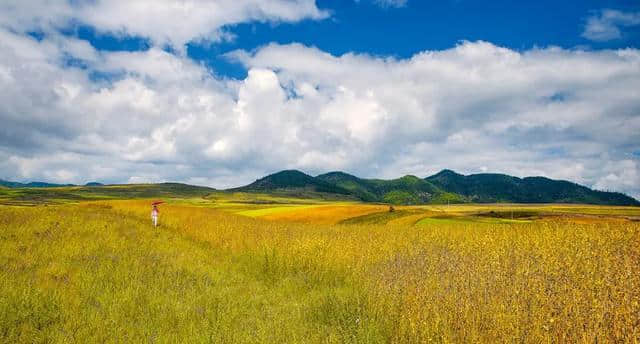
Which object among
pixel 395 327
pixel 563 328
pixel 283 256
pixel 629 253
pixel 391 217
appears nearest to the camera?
pixel 563 328

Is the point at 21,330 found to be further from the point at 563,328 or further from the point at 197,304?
the point at 563,328

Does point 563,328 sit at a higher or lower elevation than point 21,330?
higher

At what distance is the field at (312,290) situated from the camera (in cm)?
583

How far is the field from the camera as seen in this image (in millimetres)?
5832

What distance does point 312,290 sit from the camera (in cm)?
971

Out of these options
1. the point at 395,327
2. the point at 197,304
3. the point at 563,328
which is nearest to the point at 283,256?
the point at 197,304

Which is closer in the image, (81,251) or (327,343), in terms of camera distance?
(327,343)

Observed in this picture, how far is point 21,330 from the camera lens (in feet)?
21.7

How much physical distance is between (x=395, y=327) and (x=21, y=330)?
22.7 feet

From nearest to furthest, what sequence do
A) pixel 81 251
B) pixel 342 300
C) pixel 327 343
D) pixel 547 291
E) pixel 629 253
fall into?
pixel 327 343, pixel 547 291, pixel 342 300, pixel 629 253, pixel 81 251

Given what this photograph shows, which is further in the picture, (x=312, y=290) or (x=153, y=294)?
(x=312, y=290)

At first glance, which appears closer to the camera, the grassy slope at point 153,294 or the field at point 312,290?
the field at point 312,290

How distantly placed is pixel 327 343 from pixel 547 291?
14.8ft

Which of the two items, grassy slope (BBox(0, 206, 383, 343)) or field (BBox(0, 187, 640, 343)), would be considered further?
grassy slope (BBox(0, 206, 383, 343))
